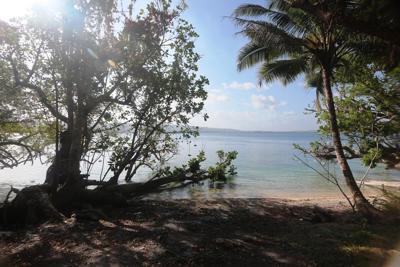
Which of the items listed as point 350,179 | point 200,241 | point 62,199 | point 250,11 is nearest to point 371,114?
point 350,179

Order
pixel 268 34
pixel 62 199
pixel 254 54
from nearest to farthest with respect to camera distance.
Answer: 1. pixel 62 199
2. pixel 268 34
3. pixel 254 54

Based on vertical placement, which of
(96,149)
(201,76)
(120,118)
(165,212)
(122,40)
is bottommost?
(165,212)

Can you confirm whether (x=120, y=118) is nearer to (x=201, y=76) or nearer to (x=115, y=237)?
(x=201, y=76)

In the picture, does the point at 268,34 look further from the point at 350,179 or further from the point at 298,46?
the point at 350,179

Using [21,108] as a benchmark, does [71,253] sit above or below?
below

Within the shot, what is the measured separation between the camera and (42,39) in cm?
1152

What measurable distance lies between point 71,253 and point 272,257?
396 cm

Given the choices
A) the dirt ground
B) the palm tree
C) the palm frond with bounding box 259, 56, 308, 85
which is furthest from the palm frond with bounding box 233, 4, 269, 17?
the dirt ground

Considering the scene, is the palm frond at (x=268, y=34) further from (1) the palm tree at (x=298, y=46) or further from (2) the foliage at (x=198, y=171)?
(2) the foliage at (x=198, y=171)

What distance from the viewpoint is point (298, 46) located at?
44.0 ft

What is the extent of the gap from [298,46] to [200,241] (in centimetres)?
847

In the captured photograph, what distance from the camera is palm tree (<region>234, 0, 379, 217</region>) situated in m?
12.0

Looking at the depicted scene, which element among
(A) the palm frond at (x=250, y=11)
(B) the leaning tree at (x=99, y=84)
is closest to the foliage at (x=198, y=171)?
(B) the leaning tree at (x=99, y=84)

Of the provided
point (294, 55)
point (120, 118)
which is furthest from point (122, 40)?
point (294, 55)
